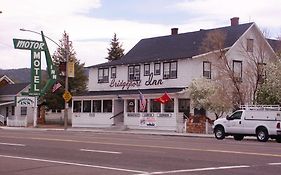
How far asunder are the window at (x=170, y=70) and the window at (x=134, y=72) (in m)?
3.31

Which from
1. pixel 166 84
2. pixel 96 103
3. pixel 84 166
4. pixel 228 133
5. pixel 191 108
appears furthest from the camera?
pixel 96 103

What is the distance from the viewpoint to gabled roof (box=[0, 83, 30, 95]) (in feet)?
221

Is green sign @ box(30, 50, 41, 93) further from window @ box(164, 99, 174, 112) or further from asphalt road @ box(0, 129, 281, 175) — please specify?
asphalt road @ box(0, 129, 281, 175)

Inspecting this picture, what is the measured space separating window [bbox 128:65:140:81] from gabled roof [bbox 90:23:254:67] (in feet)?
1.78

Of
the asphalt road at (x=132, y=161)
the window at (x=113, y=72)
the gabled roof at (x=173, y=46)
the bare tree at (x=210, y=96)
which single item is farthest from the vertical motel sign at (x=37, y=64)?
the asphalt road at (x=132, y=161)

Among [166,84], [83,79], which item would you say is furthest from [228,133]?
[83,79]

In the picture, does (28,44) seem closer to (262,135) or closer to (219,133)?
(219,133)

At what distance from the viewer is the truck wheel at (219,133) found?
32819 mm

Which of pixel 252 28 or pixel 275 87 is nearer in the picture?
pixel 275 87

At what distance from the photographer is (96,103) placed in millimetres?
51406

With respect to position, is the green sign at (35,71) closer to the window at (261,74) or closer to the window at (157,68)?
the window at (157,68)

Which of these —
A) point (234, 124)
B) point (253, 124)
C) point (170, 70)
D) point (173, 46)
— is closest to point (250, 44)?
point (170, 70)

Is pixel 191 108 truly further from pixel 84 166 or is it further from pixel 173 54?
pixel 84 166

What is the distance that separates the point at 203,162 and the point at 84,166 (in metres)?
3.36
